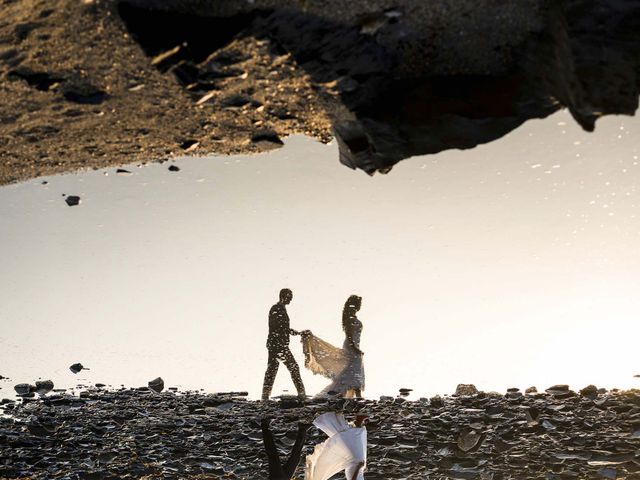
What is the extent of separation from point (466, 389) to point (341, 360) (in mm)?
2121

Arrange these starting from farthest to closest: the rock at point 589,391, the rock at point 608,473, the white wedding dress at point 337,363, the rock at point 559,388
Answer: the rock at point 559,388, the rock at point 589,391, the white wedding dress at point 337,363, the rock at point 608,473

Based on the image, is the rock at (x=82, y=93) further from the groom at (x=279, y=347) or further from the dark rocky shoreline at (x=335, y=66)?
the groom at (x=279, y=347)

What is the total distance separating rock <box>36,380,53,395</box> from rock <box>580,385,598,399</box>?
6.34 metres

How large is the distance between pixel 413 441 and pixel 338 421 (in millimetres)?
1159

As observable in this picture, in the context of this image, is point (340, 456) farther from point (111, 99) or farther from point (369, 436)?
point (111, 99)

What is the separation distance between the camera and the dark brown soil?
3.94 m

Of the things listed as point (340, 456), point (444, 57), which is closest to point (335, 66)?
point (444, 57)

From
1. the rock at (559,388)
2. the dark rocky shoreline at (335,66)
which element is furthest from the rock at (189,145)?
the rock at (559,388)

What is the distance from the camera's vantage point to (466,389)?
29.3ft

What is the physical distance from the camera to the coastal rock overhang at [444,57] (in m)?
3.79

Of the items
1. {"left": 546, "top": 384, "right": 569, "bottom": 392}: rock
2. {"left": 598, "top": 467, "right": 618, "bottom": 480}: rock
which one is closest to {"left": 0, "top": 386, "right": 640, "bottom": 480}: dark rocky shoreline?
{"left": 598, "top": 467, "right": 618, "bottom": 480}: rock

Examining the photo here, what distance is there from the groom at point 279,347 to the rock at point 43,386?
2.83 m

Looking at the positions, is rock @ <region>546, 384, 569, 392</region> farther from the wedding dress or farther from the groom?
the wedding dress

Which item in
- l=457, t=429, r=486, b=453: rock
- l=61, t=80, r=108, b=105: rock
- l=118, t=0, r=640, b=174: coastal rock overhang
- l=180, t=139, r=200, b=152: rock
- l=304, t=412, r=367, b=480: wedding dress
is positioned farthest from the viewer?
l=457, t=429, r=486, b=453: rock
